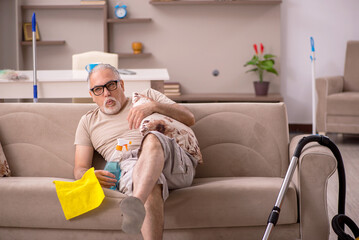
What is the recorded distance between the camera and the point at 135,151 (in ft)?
A: 8.50

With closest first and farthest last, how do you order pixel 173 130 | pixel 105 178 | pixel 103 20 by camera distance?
pixel 105 178 < pixel 173 130 < pixel 103 20

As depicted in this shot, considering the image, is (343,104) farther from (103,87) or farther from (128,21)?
(103,87)

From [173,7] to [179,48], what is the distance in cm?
50

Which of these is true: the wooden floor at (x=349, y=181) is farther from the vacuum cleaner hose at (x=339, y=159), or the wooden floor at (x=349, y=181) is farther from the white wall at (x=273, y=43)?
the white wall at (x=273, y=43)

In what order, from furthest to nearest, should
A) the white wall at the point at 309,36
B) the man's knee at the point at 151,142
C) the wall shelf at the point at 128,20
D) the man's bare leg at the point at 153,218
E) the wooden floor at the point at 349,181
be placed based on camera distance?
the white wall at the point at 309,36
the wall shelf at the point at 128,20
the wooden floor at the point at 349,181
the man's knee at the point at 151,142
the man's bare leg at the point at 153,218

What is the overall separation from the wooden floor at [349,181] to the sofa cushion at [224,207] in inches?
24.5

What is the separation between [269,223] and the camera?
83.1 inches

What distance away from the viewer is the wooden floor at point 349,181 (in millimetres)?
3221

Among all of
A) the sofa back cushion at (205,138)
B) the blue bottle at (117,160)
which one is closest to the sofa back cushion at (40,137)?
the sofa back cushion at (205,138)

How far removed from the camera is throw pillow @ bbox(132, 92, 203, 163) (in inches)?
101

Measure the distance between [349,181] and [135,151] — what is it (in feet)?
6.98

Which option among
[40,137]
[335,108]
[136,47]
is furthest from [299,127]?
[40,137]

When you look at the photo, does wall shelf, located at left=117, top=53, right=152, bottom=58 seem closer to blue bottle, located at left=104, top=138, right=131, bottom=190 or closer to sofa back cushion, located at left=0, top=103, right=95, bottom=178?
sofa back cushion, located at left=0, top=103, right=95, bottom=178

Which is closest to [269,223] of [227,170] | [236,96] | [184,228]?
[184,228]
